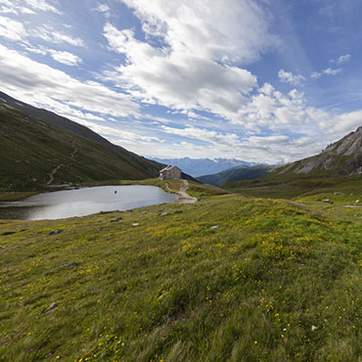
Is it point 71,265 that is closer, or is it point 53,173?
point 71,265

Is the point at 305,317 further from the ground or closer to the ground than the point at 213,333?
Answer: further from the ground

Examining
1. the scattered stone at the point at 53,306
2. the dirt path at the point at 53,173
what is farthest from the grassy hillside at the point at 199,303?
the dirt path at the point at 53,173

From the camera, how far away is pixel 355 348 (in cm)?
688

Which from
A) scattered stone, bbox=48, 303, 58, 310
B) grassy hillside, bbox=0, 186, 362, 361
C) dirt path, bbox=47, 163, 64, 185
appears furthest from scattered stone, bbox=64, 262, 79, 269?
dirt path, bbox=47, 163, 64, 185

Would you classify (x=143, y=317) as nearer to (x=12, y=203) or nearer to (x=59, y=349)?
(x=59, y=349)

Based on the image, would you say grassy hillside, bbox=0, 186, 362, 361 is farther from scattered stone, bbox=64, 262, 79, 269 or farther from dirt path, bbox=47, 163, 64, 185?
dirt path, bbox=47, 163, 64, 185

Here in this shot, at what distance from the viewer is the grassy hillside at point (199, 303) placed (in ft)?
24.1

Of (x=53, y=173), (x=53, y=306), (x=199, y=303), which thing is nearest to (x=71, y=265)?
(x=53, y=306)

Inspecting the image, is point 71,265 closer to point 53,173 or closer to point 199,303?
point 199,303

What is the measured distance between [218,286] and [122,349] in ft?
15.9

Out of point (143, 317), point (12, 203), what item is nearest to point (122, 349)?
point (143, 317)

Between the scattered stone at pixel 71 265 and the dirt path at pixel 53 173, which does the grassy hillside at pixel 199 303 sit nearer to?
the scattered stone at pixel 71 265

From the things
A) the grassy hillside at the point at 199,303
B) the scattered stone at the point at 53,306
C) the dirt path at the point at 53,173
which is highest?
the grassy hillside at the point at 199,303

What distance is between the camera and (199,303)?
956 centimetres
